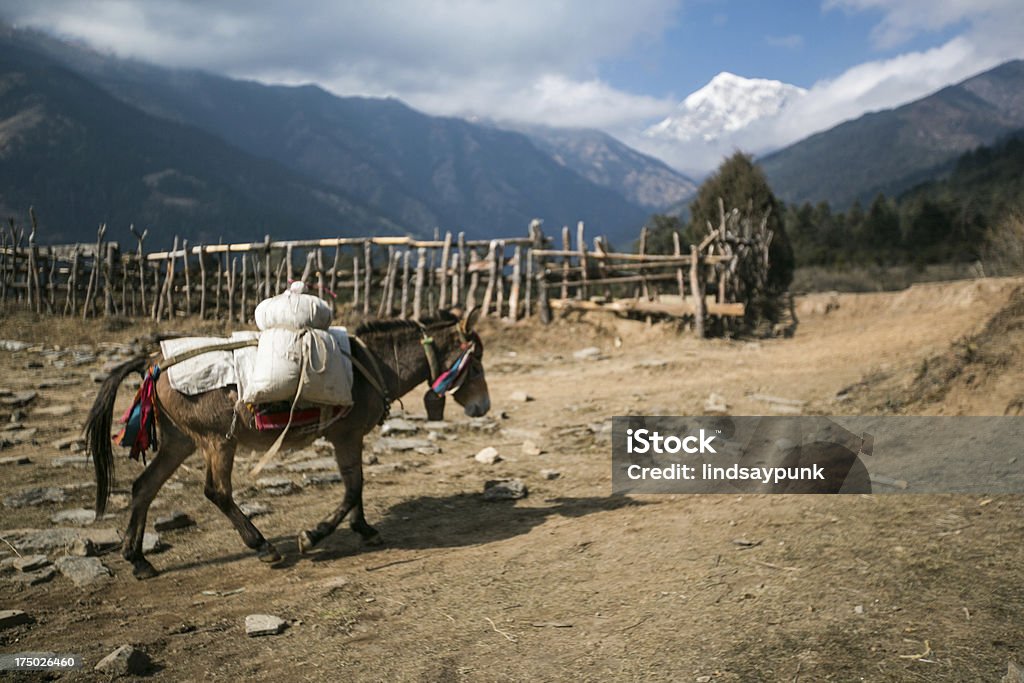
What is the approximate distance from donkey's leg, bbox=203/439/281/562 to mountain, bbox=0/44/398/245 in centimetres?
6087

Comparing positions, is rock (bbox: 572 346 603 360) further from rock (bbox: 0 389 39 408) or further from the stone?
rock (bbox: 0 389 39 408)

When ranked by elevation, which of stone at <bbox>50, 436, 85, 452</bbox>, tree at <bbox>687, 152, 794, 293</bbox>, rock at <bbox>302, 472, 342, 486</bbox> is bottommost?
rock at <bbox>302, 472, 342, 486</bbox>

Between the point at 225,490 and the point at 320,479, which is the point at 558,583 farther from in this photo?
the point at 320,479

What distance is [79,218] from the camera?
67438 millimetres

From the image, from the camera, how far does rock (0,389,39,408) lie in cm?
854

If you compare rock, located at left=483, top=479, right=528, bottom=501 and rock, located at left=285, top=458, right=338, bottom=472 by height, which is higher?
rock, located at left=285, top=458, right=338, bottom=472

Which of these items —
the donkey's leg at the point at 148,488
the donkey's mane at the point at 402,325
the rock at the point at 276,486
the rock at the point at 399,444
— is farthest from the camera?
the rock at the point at 399,444

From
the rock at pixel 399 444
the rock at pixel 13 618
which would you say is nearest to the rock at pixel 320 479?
the rock at pixel 399 444

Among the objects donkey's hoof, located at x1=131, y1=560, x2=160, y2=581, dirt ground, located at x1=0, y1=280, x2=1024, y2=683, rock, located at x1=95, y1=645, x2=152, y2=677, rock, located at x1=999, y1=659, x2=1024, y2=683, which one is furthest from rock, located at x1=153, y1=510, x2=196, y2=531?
rock, located at x1=999, y1=659, x2=1024, y2=683

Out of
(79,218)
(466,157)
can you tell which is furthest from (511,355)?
(466,157)

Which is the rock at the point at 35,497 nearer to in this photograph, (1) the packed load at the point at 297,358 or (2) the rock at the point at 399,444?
(1) the packed load at the point at 297,358

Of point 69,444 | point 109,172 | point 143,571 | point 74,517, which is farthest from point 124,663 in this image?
point 109,172

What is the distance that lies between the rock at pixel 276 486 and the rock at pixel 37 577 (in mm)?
1831

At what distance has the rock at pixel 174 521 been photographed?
4.97 meters
